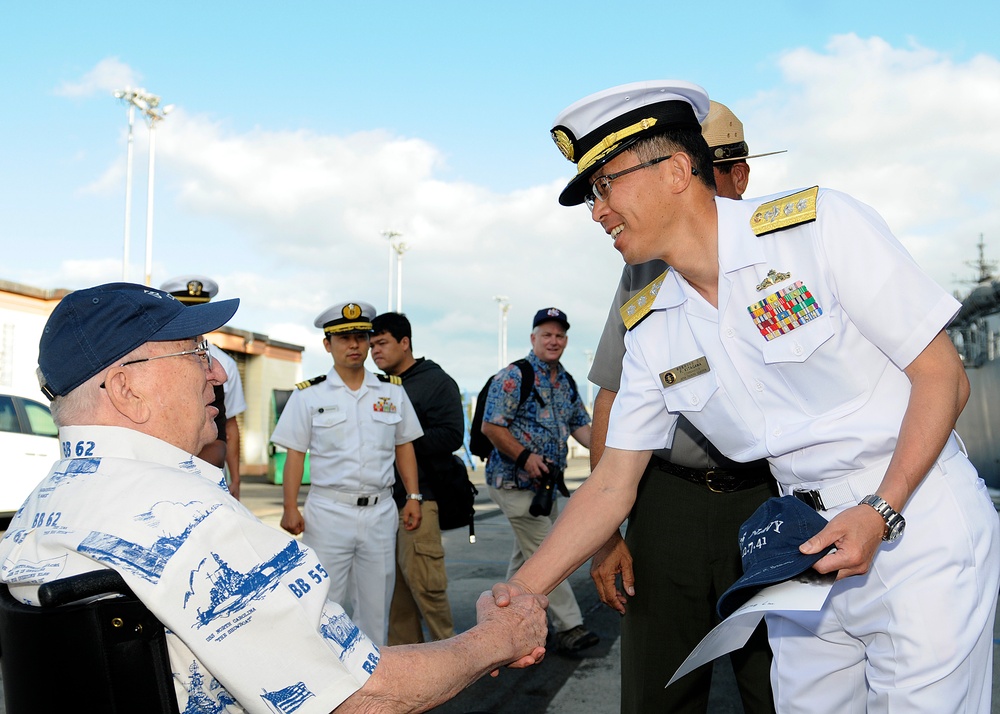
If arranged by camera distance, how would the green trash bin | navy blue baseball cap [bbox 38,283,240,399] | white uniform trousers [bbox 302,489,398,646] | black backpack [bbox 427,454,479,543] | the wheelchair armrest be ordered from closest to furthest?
the wheelchair armrest < navy blue baseball cap [bbox 38,283,240,399] < white uniform trousers [bbox 302,489,398,646] < black backpack [bbox 427,454,479,543] < the green trash bin

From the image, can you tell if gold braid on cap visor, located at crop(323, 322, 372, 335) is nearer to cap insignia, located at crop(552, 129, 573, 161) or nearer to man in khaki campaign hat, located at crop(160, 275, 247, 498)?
man in khaki campaign hat, located at crop(160, 275, 247, 498)

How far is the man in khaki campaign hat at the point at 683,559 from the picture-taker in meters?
2.76

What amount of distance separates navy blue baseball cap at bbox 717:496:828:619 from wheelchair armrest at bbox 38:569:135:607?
3.73 feet

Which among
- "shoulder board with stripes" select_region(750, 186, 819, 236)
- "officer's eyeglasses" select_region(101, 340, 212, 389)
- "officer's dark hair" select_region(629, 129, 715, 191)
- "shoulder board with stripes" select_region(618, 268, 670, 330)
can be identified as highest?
"officer's dark hair" select_region(629, 129, 715, 191)

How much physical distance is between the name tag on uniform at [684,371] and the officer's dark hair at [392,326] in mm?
3551

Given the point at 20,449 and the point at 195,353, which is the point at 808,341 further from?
the point at 20,449

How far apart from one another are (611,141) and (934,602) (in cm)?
137

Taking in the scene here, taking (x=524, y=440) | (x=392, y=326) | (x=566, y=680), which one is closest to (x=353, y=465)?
(x=392, y=326)

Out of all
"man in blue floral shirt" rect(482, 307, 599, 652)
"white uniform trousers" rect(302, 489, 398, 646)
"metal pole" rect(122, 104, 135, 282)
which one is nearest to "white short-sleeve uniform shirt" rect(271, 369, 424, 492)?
"white uniform trousers" rect(302, 489, 398, 646)

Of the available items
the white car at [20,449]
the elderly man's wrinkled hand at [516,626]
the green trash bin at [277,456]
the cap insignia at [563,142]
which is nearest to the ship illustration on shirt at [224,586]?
the elderly man's wrinkled hand at [516,626]

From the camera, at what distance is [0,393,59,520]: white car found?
33.0ft

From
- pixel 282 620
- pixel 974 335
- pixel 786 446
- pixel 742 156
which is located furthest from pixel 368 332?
pixel 974 335

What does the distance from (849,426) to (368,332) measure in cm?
381

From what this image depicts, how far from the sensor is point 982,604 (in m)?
1.87
